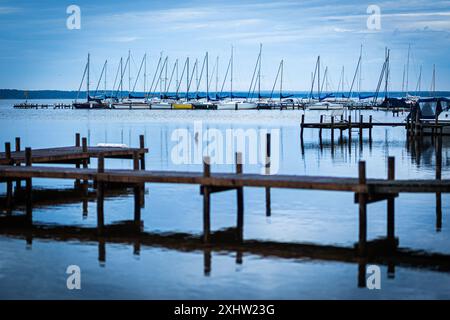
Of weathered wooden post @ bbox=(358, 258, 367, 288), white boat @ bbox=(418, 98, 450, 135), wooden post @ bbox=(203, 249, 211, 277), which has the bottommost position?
weathered wooden post @ bbox=(358, 258, 367, 288)

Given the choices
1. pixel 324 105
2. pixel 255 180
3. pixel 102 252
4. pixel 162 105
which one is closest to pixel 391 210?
pixel 255 180

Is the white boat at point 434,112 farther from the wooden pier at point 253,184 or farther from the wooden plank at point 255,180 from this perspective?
the wooden plank at point 255,180

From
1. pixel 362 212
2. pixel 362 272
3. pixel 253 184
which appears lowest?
pixel 362 272

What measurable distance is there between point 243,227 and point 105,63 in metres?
154

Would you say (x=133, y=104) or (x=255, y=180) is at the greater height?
(x=133, y=104)

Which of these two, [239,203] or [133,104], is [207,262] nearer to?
[239,203]

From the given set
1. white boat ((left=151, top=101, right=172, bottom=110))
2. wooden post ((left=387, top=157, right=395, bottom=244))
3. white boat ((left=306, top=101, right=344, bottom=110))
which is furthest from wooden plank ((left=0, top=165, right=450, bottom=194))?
white boat ((left=151, top=101, right=172, bottom=110))

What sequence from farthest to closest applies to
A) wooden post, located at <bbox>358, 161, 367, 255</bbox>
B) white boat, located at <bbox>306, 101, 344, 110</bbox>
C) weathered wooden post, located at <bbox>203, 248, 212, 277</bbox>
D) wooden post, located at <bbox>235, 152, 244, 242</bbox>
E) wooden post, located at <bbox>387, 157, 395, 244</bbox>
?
1. white boat, located at <bbox>306, 101, 344, 110</bbox>
2. wooden post, located at <bbox>235, 152, 244, 242</bbox>
3. wooden post, located at <bbox>387, 157, 395, 244</bbox>
4. wooden post, located at <bbox>358, 161, 367, 255</bbox>
5. weathered wooden post, located at <bbox>203, 248, 212, 277</bbox>

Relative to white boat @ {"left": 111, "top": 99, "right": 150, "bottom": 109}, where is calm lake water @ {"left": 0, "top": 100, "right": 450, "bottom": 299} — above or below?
below

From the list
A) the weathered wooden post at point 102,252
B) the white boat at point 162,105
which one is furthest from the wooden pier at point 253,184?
the white boat at point 162,105

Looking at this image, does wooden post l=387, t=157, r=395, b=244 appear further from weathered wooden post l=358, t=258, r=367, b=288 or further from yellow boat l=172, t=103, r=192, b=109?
yellow boat l=172, t=103, r=192, b=109

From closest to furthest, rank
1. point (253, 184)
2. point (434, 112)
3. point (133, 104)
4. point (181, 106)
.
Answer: point (253, 184), point (434, 112), point (181, 106), point (133, 104)

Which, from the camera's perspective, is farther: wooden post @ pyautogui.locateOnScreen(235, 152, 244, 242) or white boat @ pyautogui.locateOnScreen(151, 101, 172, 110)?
white boat @ pyautogui.locateOnScreen(151, 101, 172, 110)
